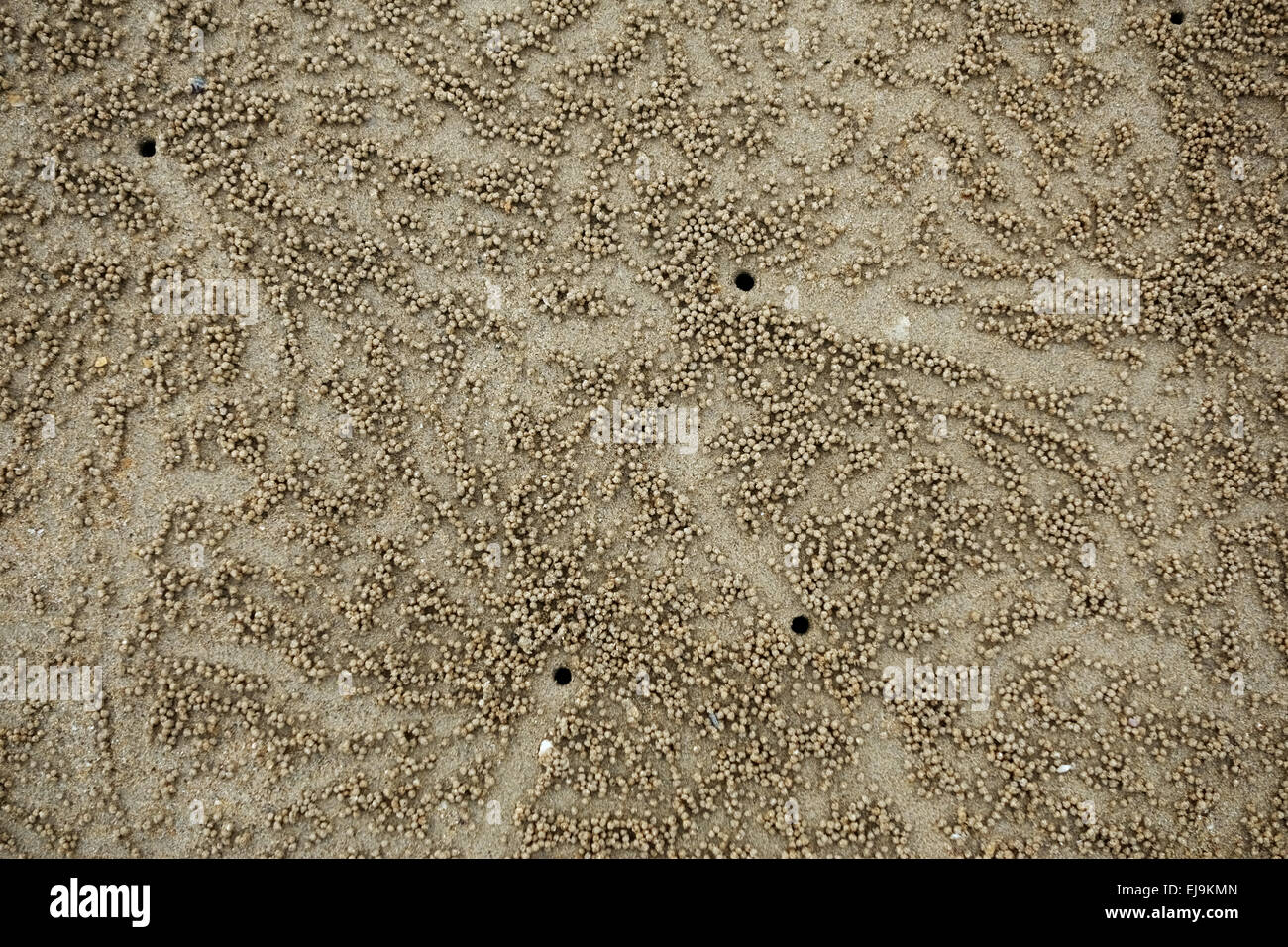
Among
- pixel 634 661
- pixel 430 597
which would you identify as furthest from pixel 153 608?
pixel 634 661

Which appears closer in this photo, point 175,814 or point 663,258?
point 175,814

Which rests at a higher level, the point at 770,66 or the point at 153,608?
the point at 770,66

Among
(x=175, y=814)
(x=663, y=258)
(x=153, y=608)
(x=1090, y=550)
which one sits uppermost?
(x=663, y=258)

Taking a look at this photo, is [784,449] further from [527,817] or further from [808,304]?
[527,817]

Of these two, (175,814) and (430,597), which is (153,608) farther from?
(430,597)
